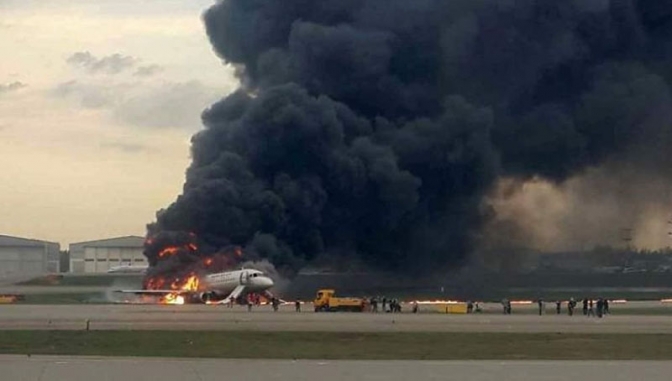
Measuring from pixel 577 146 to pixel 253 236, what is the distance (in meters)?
29.9

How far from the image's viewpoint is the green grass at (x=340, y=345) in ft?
120

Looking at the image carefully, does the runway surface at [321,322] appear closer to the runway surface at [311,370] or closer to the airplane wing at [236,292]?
the airplane wing at [236,292]

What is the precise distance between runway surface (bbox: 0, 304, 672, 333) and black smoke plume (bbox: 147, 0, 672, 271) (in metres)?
21.9

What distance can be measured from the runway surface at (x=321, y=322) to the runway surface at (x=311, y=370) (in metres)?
19.0

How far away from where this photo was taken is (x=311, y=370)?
95.4 feet

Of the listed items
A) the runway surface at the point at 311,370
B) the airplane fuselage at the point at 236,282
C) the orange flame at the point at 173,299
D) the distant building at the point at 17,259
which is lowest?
the runway surface at the point at 311,370

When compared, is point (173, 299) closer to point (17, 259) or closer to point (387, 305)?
point (387, 305)

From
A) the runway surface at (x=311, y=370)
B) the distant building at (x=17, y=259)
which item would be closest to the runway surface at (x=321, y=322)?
the runway surface at (x=311, y=370)

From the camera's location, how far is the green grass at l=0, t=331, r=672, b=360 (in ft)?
120

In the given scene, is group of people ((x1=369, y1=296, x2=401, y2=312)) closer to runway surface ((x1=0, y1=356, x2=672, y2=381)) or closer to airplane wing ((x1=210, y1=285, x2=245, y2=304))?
airplane wing ((x1=210, y1=285, x2=245, y2=304))

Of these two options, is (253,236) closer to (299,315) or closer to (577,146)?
(299,315)

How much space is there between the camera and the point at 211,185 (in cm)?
8738

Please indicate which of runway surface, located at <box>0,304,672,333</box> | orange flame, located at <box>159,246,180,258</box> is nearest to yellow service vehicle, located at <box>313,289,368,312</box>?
runway surface, located at <box>0,304,672,333</box>

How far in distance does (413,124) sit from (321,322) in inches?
1662
